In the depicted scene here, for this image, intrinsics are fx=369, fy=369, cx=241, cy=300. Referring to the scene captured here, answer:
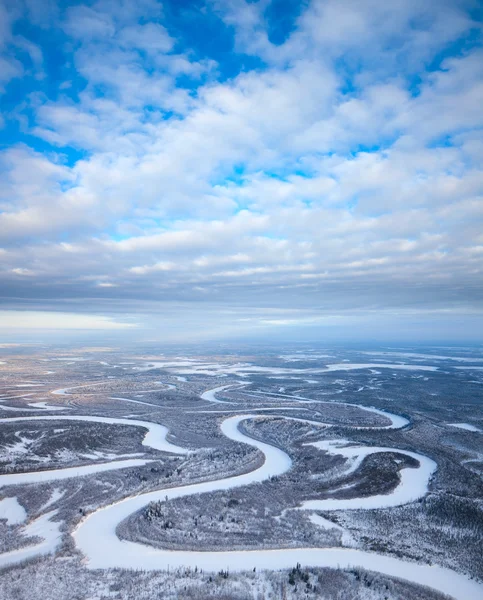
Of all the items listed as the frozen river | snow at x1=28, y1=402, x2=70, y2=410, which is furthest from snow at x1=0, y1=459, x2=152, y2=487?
snow at x1=28, y1=402, x2=70, y2=410

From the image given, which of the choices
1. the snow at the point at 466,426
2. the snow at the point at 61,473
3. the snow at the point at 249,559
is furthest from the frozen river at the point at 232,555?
the snow at the point at 466,426

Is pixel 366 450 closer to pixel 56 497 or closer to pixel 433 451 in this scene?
pixel 433 451

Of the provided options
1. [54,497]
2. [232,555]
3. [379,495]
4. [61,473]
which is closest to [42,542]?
[54,497]

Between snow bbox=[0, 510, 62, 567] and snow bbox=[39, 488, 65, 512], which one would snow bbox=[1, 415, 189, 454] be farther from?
snow bbox=[0, 510, 62, 567]

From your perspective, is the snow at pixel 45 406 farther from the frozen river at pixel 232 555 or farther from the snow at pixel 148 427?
the frozen river at pixel 232 555

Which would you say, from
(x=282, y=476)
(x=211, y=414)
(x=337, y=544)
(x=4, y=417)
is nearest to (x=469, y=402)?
(x=211, y=414)

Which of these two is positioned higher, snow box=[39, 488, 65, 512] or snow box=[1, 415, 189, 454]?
snow box=[39, 488, 65, 512]

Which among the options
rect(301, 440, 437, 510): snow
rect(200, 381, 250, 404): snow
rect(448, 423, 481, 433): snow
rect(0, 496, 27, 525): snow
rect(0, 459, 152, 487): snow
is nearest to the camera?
rect(0, 496, 27, 525): snow
